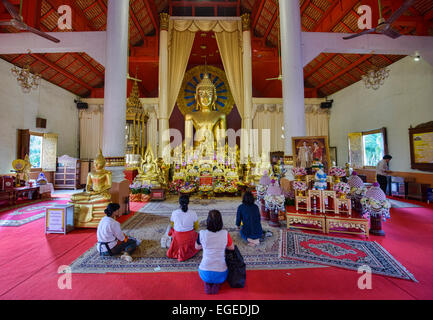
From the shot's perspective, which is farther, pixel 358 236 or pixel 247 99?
pixel 247 99

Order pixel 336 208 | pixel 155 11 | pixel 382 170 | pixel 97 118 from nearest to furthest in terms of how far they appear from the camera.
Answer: pixel 336 208
pixel 382 170
pixel 155 11
pixel 97 118

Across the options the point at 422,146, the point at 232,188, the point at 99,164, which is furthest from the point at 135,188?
the point at 422,146

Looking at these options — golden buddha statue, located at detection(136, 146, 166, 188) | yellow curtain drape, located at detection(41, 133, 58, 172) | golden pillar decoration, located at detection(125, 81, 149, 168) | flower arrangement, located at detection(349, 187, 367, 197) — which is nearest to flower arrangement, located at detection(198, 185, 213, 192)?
golden buddha statue, located at detection(136, 146, 166, 188)

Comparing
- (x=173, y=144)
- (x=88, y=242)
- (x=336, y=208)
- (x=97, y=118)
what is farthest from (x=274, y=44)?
(x=88, y=242)

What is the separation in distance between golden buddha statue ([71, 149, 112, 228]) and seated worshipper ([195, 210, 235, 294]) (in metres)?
2.54

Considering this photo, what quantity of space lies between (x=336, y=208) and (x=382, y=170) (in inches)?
134

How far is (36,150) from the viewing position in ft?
23.7

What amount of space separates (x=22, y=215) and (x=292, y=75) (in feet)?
22.6

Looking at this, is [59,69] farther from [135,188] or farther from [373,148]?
[373,148]

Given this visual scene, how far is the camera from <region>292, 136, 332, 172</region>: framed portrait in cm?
388

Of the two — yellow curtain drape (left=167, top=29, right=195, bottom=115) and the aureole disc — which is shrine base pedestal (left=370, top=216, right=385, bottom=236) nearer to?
yellow curtain drape (left=167, top=29, right=195, bottom=115)

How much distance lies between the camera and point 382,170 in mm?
5105

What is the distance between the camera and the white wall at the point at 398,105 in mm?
5486

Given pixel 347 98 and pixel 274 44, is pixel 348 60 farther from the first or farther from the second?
pixel 274 44
